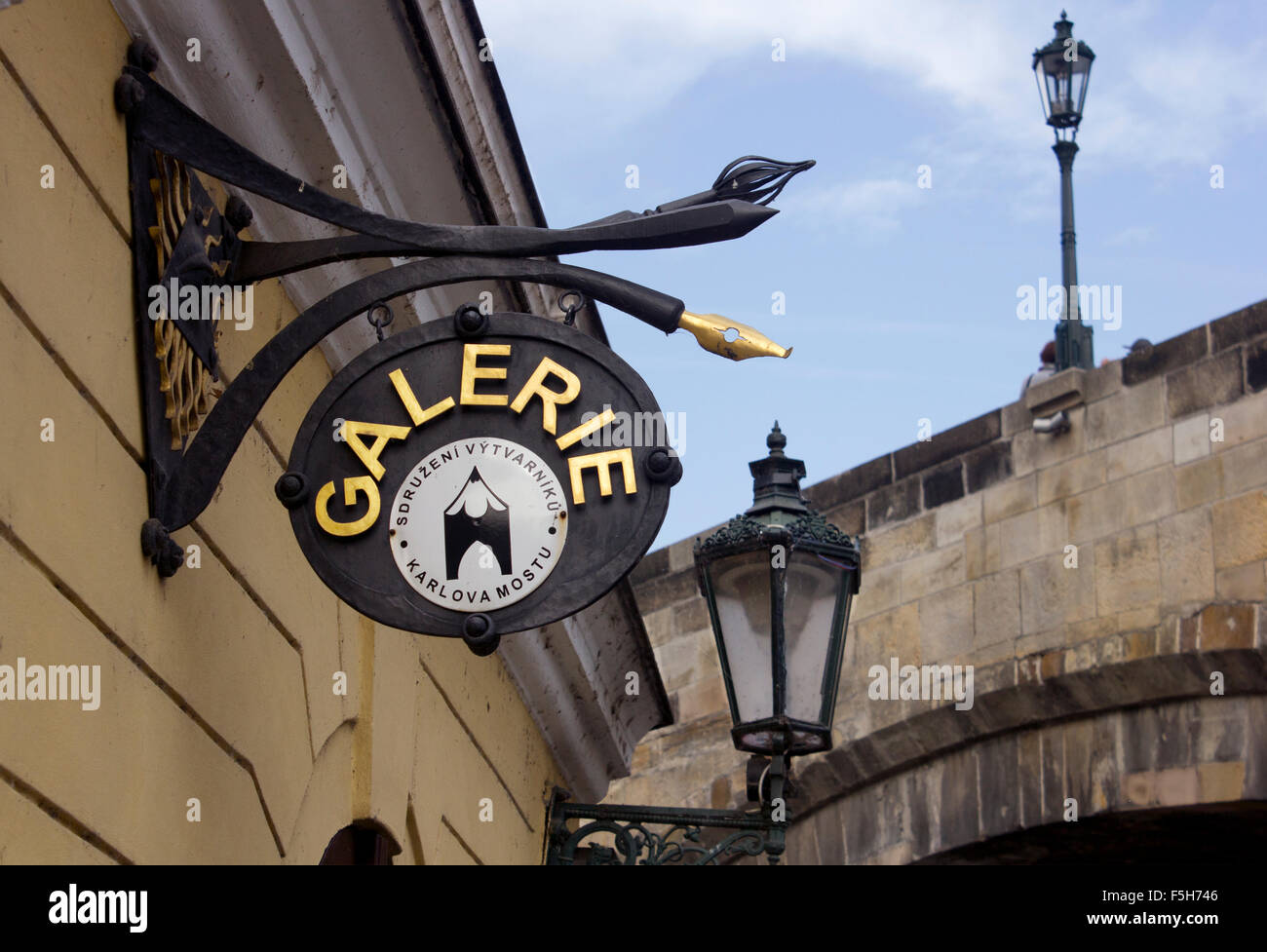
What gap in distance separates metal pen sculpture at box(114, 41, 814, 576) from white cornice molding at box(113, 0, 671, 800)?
0.24m

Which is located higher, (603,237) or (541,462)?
(603,237)

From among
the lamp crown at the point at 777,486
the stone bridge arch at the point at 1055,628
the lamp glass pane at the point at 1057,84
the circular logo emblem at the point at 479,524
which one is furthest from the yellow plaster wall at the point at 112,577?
the lamp glass pane at the point at 1057,84

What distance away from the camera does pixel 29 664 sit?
120 inches

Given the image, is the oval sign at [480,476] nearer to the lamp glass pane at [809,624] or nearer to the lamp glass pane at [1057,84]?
the lamp glass pane at [809,624]

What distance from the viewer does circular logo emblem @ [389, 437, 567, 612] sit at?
3.33 meters

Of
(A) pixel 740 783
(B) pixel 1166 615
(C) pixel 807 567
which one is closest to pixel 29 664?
(C) pixel 807 567

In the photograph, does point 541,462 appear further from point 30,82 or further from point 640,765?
point 640,765

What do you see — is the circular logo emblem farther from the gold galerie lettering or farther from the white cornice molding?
the white cornice molding

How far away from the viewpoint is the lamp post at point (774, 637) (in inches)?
214
